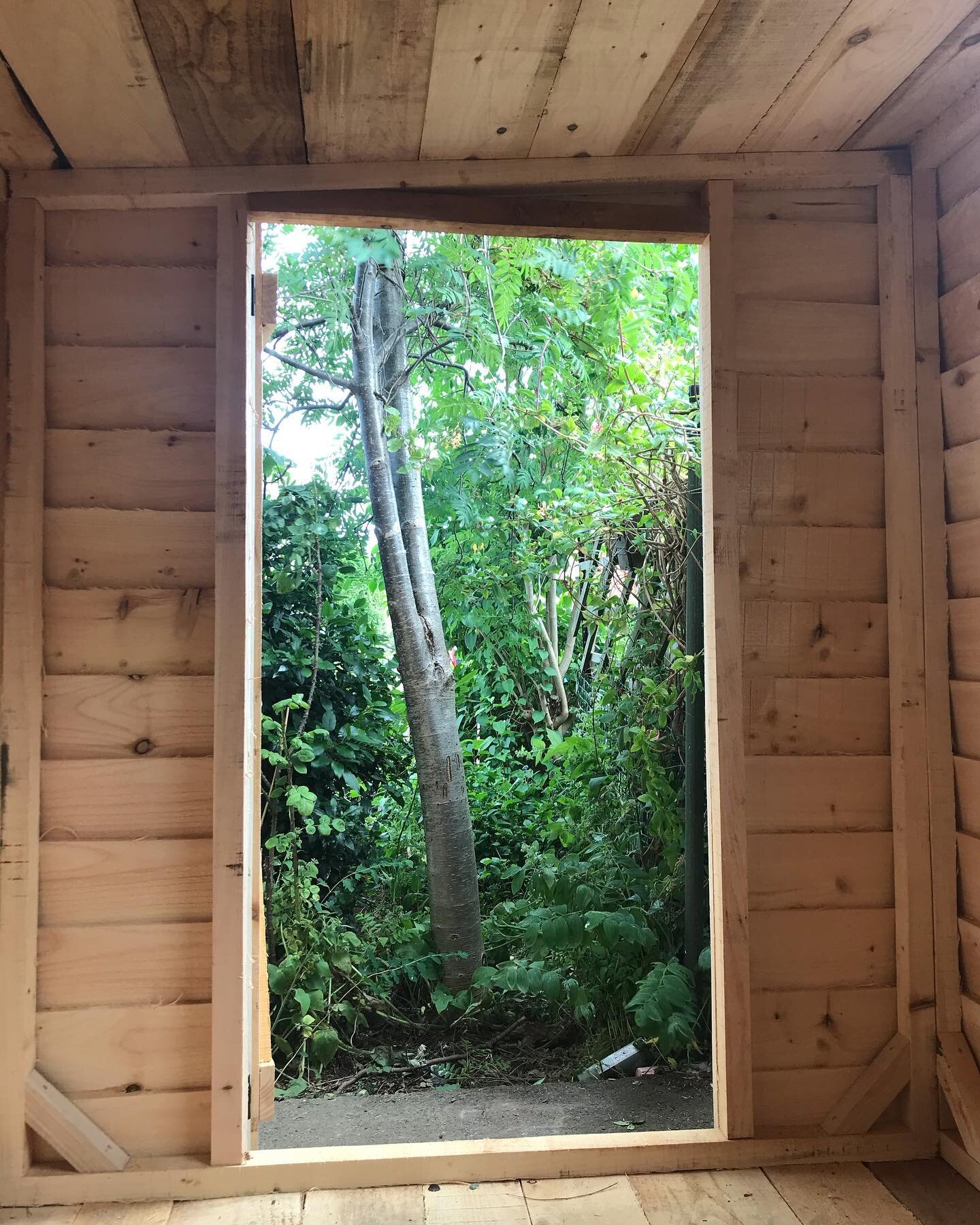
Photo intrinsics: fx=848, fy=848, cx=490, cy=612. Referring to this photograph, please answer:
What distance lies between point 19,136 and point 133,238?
0.25 metres

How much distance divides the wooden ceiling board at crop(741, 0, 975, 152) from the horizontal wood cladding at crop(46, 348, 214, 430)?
1.26 m

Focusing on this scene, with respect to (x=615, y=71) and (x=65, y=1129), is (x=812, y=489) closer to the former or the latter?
(x=615, y=71)

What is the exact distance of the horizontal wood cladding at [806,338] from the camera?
1847mm

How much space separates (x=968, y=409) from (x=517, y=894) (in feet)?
8.66

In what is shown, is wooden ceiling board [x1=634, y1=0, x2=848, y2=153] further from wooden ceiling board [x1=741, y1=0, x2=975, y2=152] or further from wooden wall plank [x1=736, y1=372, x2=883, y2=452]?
wooden wall plank [x1=736, y1=372, x2=883, y2=452]

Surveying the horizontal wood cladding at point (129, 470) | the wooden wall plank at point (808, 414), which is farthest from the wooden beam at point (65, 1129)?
the wooden wall plank at point (808, 414)

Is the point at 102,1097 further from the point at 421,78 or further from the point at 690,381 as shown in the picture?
the point at 690,381

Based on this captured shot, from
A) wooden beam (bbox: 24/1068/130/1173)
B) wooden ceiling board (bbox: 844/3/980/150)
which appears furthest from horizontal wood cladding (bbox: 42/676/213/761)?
wooden ceiling board (bbox: 844/3/980/150)

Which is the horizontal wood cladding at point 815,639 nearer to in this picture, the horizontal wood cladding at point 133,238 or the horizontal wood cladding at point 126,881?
the horizontal wood cladding at point 126,881

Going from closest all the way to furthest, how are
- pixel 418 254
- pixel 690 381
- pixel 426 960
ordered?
pixel 690 381 < pixel 426 960 < pixel 418 254

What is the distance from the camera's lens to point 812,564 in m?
1.84

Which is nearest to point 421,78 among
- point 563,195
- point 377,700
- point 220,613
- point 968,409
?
point 563,195

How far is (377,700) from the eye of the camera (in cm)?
378

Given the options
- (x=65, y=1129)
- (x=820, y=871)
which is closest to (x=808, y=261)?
(x=820, y=871)
